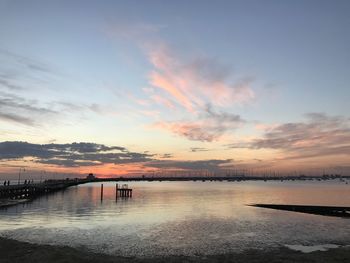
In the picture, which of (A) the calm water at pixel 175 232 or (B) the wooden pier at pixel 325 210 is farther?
(B) the wooden pier at pixel 325 210

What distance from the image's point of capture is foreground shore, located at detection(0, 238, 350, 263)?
24.5 meters

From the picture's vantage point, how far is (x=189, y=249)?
31.5 metres

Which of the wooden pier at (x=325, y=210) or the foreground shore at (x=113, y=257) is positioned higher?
the wooden pier at (x=325, y=210)

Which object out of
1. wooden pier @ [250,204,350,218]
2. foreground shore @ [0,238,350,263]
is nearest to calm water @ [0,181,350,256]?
foreground shore @ [0,238,350,263]

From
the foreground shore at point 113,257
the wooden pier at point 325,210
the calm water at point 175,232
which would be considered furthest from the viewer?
the wooden pier at point 325,210

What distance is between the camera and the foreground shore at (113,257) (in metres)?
24.5

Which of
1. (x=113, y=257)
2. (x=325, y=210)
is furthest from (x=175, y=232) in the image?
(x=325, y=210)

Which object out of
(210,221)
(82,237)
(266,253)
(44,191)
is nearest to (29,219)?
(82,237)

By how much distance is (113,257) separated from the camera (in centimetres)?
2592

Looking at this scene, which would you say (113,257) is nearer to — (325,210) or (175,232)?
(175,232)

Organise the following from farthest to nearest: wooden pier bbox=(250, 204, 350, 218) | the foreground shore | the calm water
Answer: wooden pier bbox=(250, 204, 350, 218)
the calm water
the foreground shore

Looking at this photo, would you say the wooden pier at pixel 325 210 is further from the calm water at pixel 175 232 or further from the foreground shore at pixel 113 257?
the foreground shore at pixel 113 257

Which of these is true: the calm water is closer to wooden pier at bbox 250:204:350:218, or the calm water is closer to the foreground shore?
the foreground shore

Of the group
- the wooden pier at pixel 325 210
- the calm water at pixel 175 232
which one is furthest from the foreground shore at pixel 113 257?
the wooden pier at pixel 325 210
